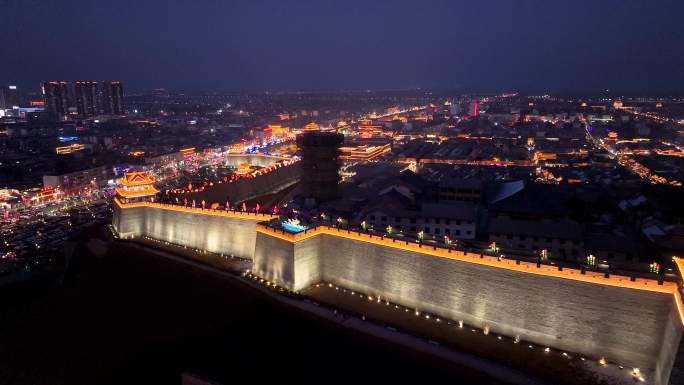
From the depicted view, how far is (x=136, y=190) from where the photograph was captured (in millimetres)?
27047

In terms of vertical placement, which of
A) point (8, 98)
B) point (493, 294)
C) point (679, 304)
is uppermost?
point (8, 98)

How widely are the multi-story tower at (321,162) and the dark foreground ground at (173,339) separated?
509 inches

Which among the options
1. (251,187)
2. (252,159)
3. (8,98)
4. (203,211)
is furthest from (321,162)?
(8,98)

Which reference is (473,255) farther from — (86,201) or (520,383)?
(86,201)

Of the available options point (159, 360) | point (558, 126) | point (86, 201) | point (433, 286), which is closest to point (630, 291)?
point (433, 286)

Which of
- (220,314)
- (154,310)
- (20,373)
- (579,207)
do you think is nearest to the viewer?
(20,373)

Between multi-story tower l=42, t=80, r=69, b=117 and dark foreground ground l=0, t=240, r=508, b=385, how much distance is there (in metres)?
119

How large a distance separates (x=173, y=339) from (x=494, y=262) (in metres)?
11.8

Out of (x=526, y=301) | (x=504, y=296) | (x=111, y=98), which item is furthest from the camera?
(x=111, y=98)

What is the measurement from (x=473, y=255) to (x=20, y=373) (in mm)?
16815

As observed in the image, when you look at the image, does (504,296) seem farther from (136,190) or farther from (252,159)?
(252,159)

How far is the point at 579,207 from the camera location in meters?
28.5

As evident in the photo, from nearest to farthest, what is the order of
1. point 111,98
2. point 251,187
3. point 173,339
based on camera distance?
point 173,339 < point 251,187 < point 111,98

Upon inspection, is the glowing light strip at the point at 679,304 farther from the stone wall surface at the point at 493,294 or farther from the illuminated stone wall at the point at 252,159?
the illuminated stone wall at the point at 252,159
